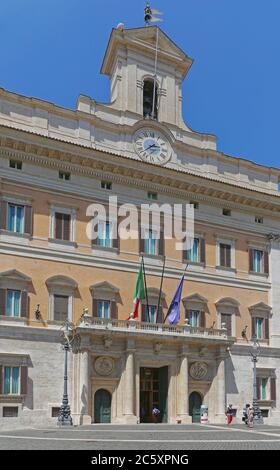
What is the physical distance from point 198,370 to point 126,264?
711 centimetres

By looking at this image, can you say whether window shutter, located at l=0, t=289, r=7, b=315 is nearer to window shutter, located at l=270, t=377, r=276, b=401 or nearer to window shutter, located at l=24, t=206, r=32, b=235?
window shutter, located at l=24, t=206, r=32, b=235

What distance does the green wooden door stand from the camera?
115ft

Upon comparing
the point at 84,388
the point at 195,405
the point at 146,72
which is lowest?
the point at 195,405

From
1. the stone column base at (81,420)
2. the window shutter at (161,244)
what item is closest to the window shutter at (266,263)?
the window shutter at (161,244)

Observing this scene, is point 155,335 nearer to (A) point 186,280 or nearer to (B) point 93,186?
(A) point 186,280

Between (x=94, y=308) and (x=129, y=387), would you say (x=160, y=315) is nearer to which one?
(x=94, y=308)

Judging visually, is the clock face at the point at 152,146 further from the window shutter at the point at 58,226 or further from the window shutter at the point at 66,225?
the window shutter at the point at 58,226

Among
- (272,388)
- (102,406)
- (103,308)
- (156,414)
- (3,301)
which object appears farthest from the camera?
(272,388)

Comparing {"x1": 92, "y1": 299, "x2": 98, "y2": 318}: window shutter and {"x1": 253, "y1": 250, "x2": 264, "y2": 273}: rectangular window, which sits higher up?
{"x1": 253, "y1": 250, "x2": 264, "y2": 273}: rectangular window

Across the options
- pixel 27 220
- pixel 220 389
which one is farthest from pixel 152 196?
pixel 220 389

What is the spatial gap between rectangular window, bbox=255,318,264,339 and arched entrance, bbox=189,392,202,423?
6199mm

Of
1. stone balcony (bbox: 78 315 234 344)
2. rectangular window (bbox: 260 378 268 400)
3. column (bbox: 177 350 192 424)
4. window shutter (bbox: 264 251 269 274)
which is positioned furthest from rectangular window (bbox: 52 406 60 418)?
window shutter (bbox: 264 251 269 274)

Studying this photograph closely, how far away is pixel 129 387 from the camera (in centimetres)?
3331
